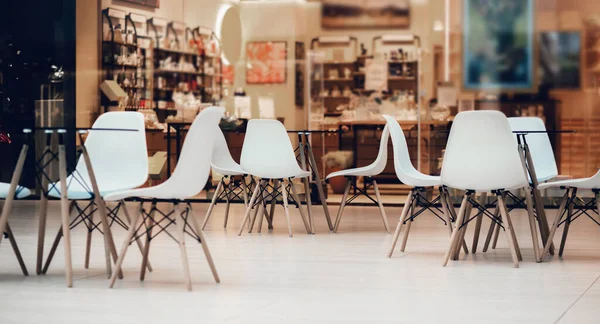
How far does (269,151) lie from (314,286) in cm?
280

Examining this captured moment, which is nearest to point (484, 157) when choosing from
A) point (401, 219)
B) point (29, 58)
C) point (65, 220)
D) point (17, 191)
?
point (401, 219)

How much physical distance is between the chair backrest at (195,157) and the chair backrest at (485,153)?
148 cm

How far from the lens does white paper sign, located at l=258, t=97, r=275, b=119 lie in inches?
438

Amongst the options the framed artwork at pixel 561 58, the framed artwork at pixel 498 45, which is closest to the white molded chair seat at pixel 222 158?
the framed artwork at pixel 498 45

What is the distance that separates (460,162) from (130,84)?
22.5 feet

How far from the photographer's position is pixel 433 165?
1087 cm

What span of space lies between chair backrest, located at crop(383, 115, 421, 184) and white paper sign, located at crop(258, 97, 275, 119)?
15.5 ft

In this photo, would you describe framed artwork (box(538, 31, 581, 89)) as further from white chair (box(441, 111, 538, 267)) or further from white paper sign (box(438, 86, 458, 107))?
white chair (box(441, 111, 538, 267))

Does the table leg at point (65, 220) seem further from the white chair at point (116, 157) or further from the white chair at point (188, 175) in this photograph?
the white chair at point (116, 157)

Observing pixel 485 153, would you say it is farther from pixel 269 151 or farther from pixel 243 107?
pixel 243 107

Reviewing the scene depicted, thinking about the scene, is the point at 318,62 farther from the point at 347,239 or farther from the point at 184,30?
the point at 347,239

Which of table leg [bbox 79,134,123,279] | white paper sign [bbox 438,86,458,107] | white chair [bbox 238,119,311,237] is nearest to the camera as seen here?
table leg [bbox 79,134,123,279]

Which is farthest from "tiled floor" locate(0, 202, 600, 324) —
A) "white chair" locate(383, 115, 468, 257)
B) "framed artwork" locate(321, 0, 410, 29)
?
"framed artwork" locate(321, 0, 410, 29)

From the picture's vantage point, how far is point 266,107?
11133 mm
